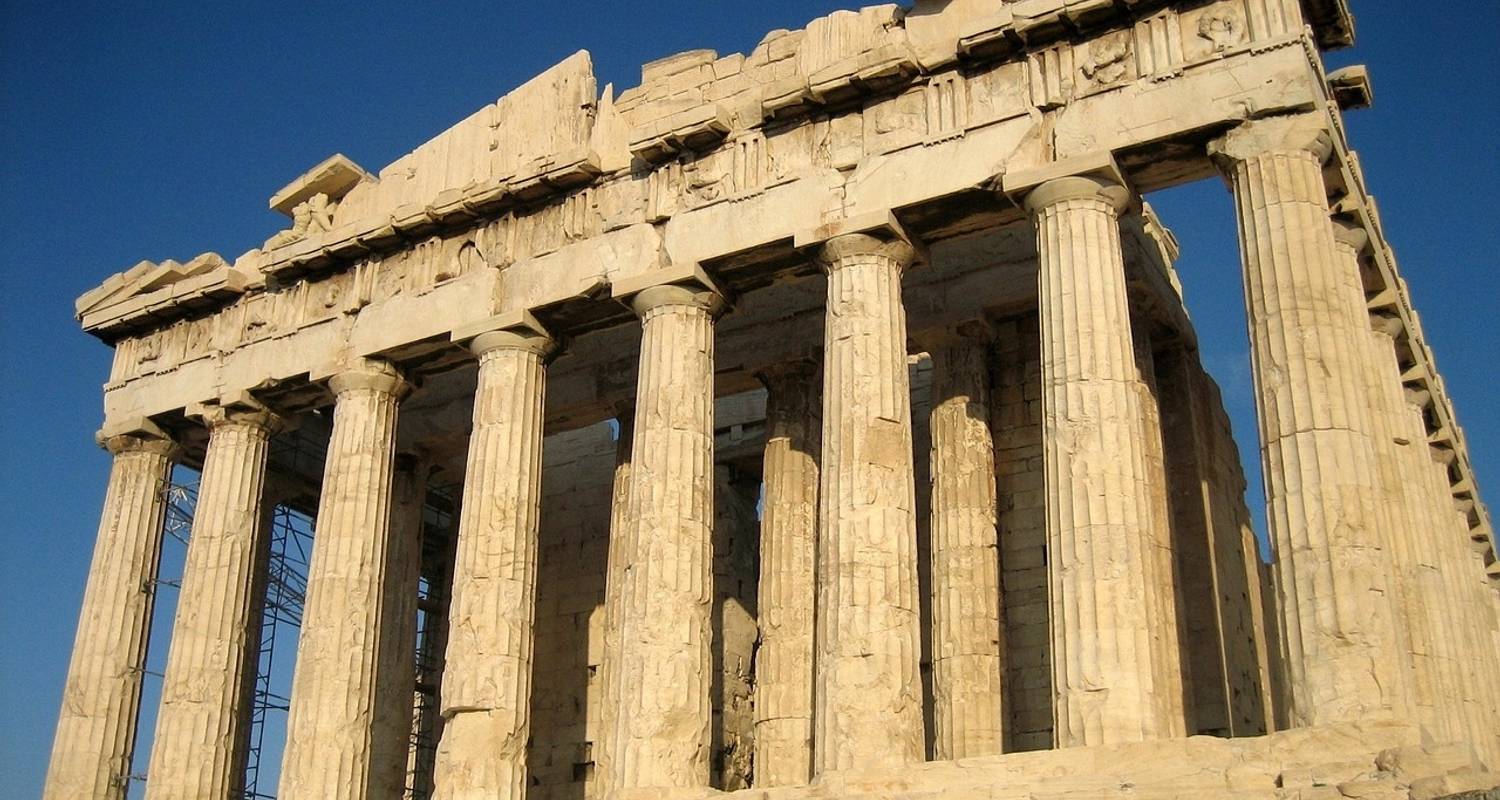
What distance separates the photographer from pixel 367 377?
22.0 meters

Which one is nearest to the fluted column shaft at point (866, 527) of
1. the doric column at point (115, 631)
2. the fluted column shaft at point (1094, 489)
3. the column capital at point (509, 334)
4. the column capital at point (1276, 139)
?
the fluted column shaft at point (1094, 489)

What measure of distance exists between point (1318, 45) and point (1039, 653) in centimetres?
809

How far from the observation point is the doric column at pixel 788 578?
20.4 m

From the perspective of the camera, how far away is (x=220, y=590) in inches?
883

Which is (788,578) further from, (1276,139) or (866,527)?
(1276,139)

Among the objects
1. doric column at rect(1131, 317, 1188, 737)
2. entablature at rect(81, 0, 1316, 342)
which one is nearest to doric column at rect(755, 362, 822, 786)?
entablature at rect(81, 0, 1316, 342)

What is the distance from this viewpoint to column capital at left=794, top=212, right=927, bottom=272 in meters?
18.5

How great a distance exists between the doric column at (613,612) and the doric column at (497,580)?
147cm

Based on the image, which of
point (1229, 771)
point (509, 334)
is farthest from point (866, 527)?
point (509, 334)

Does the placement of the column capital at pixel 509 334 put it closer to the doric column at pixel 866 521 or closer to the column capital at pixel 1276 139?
the doric column at pixel 866 521

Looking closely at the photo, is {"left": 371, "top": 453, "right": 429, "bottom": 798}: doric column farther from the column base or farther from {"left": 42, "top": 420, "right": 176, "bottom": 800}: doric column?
the column base

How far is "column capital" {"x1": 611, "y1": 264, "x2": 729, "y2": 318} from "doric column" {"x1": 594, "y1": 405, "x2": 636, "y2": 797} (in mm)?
2380

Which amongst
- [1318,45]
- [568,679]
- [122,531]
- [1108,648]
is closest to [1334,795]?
[1108,648]

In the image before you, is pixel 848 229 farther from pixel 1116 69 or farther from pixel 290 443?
pixel 290 443
